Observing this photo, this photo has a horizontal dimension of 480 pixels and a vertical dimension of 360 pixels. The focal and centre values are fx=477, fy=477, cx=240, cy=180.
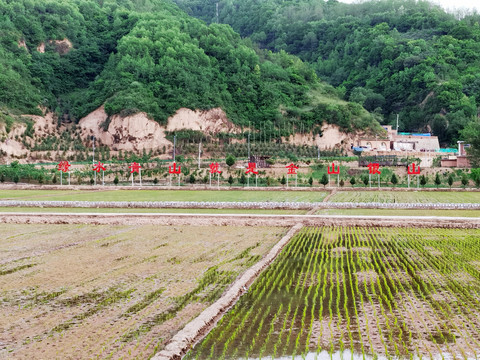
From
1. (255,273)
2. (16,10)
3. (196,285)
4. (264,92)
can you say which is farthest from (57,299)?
(16,10)

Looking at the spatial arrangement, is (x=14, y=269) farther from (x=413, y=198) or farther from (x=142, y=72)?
(x=142, y=72)

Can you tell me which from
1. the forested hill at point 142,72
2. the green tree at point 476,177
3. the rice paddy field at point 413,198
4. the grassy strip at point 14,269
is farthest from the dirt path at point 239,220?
the forested hill at point 142,72

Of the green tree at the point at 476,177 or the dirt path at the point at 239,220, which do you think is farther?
the green tree at the point at 476,177

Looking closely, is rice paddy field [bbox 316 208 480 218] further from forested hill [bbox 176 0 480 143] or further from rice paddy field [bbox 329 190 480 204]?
forested hill [bbox 176 0 480 143]

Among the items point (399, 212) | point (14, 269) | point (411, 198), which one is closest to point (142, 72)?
point (411, 198)

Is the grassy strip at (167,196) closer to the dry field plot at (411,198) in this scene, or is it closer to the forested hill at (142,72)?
the dry field plot at (411,198)

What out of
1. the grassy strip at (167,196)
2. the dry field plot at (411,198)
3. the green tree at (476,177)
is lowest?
the grassy strip at (167,196)

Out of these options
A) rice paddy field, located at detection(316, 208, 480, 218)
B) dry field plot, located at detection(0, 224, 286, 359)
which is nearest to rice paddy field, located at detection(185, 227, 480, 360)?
dry field plot, located at detection(0, 224, 286, 359)
